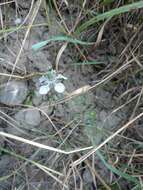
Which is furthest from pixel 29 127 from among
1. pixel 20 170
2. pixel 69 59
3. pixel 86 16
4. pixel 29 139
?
pixel 86 16

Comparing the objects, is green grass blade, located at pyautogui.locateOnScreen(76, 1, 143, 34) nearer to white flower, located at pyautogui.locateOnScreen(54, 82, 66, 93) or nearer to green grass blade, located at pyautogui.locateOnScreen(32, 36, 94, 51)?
green grass blade, located at pyautogui.locateOnScreen(32, 36, 94, 51)

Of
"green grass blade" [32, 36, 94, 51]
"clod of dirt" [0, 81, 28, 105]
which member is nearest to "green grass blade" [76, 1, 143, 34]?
"green grass blade" [32, 36, 94, 51]

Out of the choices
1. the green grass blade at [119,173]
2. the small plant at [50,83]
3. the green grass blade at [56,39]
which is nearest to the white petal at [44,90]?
the small plant at [50,83]

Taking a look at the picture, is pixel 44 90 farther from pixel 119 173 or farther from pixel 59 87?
pixel 119 173

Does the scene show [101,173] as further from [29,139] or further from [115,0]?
[115,0]

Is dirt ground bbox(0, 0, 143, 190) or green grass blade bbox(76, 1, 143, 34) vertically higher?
green grass blade bbox(76, 1, 143, 34)

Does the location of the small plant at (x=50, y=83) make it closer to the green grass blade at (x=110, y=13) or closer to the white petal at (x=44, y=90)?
the white petal at (x=44, y=90)
